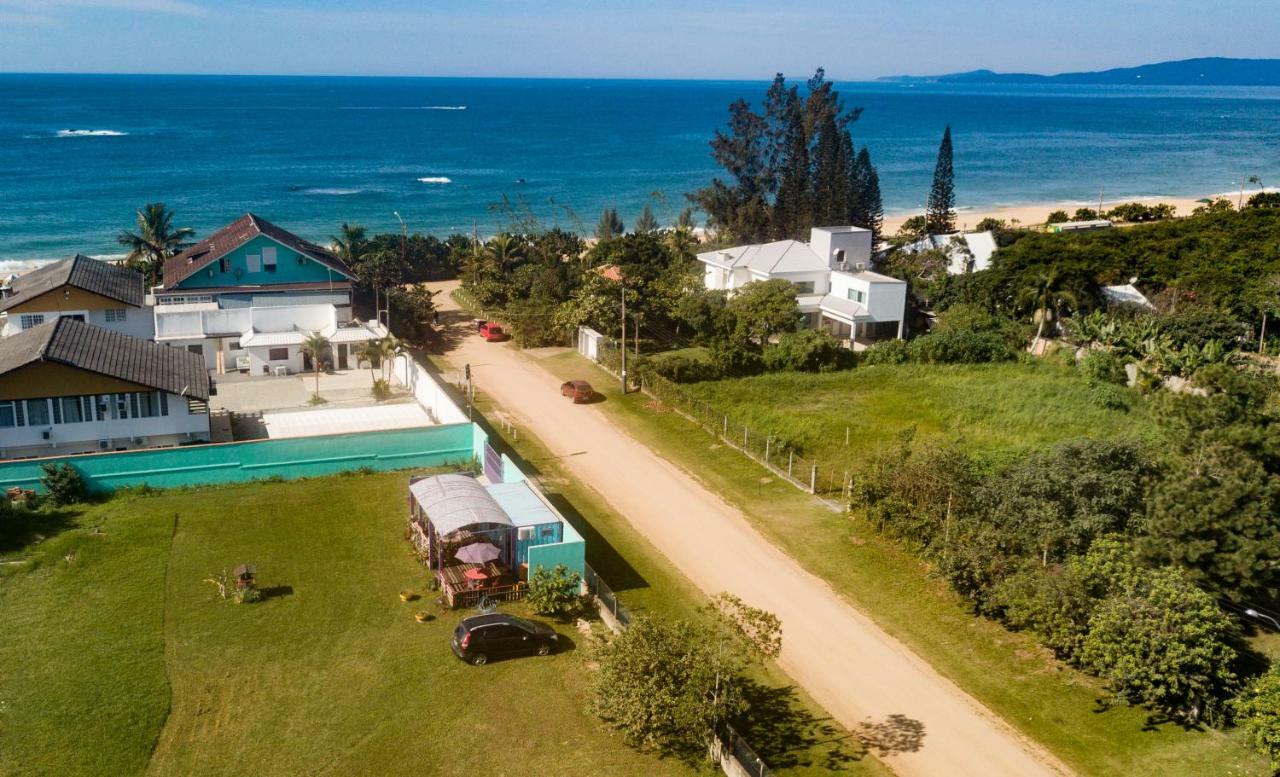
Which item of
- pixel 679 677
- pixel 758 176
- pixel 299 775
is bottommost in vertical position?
pixel 299 775

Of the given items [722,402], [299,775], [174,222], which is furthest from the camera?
[174,222]

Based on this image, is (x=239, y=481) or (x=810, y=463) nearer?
(x=239, y=481)

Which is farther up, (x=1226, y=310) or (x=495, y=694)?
(x=1226, y=310)

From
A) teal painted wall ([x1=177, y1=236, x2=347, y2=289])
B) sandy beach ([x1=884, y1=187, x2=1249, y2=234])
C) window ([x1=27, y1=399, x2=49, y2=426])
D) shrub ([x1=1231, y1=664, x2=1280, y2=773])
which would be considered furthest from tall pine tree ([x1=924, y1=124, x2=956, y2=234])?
window ([x1=27, y1=399, x2=49, y2=426])

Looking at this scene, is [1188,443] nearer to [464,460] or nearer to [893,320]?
[464,460]

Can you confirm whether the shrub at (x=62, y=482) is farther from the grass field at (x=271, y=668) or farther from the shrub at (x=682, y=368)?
the shrub at (x=682, y=368)

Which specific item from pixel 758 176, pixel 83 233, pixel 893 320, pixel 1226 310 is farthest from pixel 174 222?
pixel 1226 310

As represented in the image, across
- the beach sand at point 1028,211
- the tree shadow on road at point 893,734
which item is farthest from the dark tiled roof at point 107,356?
the beach sand at point 1028,211

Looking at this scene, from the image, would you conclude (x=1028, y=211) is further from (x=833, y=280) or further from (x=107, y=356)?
(x=107, y=356)
